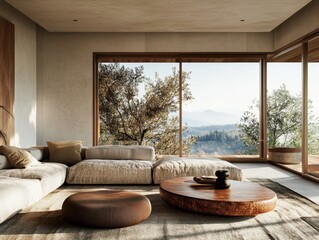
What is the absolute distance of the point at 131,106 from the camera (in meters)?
8.06

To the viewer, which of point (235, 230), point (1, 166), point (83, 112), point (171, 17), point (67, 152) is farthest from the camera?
point (83, 112)

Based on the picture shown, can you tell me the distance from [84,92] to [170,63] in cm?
202

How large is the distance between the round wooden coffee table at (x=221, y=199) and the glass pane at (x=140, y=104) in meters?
3.99

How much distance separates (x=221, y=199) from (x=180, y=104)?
4.67 m

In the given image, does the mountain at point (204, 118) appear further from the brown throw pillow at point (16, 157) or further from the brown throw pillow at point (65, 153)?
the brown throw pillow at point (16, 157)

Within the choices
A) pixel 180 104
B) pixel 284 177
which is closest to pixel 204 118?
pixel 180 104

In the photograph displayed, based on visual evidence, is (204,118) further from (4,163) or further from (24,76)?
(4,163)

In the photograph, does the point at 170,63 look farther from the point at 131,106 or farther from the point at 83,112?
A: the point at 83,112

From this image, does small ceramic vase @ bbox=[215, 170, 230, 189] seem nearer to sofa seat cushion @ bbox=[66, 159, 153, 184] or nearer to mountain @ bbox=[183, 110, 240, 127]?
sofa seat cushion @ bbox=[66, 159, 153, 184]

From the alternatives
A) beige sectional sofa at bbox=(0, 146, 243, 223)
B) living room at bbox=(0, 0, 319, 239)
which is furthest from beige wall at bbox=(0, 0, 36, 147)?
beige sectional sofa at bbox=(0, 146, 243, 223)

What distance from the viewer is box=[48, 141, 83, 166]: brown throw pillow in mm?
5688

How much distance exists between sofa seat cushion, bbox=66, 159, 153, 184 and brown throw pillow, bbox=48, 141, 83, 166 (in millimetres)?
525

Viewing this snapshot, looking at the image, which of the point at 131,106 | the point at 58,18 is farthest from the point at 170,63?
the point at 58,18

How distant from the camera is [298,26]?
6.46m
